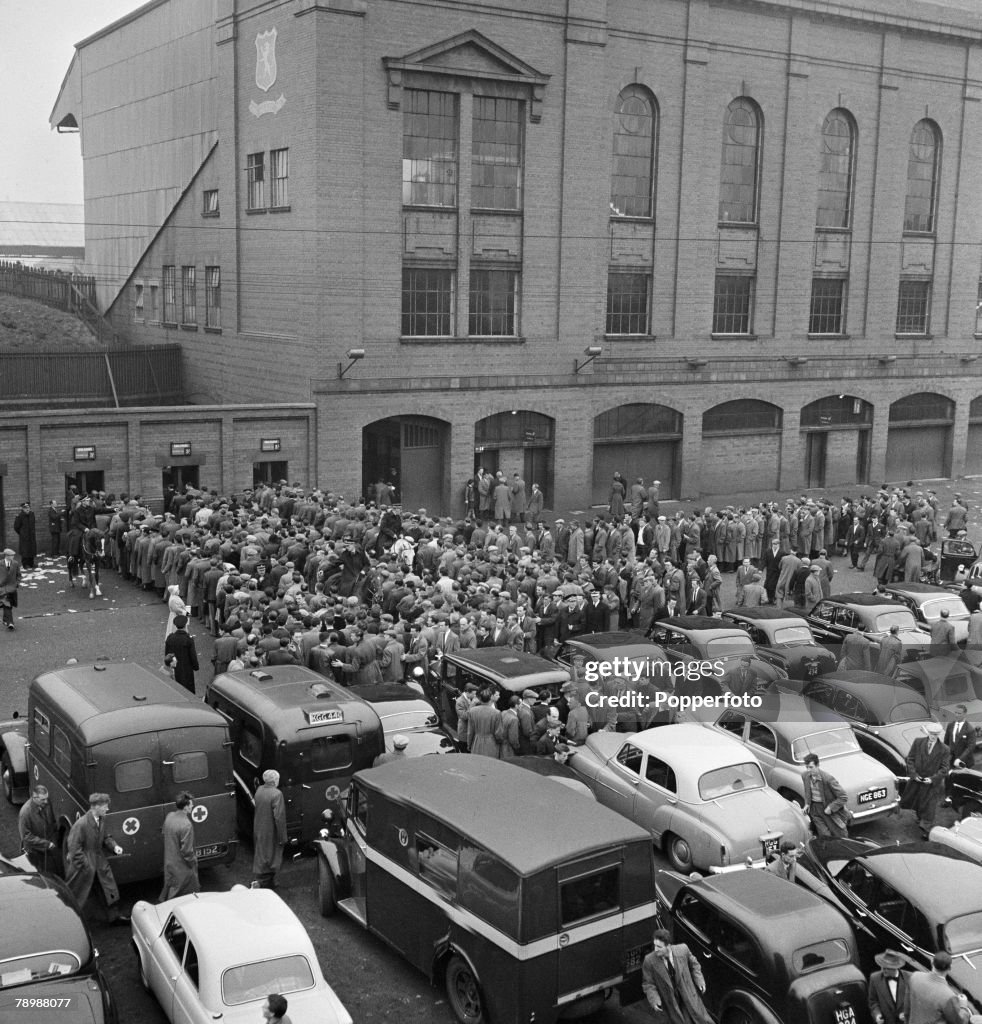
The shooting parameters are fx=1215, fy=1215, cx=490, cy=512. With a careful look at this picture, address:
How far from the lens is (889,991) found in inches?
394

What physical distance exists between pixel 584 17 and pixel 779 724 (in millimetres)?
25535

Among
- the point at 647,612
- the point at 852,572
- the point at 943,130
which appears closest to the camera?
the point at 647,612

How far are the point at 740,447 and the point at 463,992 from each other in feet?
105

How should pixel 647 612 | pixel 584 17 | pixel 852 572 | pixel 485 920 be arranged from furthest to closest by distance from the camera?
pixel 584 17 < pixel 852 572 < pixel 647 612 < pixel 485 920

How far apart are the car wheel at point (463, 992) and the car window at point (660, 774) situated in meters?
4.25

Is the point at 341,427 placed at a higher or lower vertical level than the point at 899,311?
lower

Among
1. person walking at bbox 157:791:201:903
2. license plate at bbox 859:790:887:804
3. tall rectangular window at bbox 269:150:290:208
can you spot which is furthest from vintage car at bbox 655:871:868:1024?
tall rectangular window at bbox 269:150:290:208

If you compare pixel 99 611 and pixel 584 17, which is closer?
pixel 99 611

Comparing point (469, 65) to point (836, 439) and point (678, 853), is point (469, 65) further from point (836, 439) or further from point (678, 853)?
point (678, 853)

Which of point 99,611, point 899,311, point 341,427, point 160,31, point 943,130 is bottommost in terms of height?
point 99,611

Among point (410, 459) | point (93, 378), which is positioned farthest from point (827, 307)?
point (93, 378)

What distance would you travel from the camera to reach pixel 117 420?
30766mm

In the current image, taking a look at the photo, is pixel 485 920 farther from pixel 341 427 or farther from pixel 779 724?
pixel 341 427

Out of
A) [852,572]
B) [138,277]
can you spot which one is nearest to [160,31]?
[138,277]
